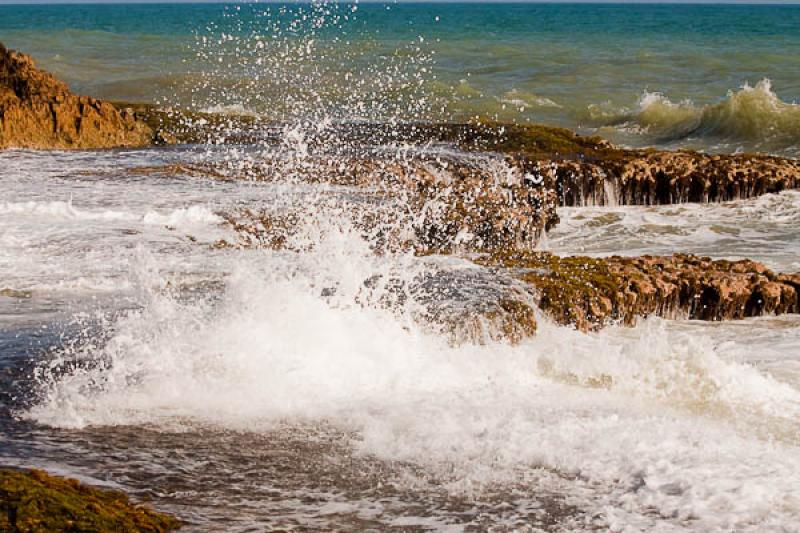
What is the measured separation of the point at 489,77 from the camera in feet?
143

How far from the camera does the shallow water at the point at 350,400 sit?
5957 millimetres

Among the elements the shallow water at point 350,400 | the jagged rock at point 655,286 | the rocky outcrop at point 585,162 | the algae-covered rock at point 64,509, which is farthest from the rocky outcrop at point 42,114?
the algae-covered rock at point 64,509

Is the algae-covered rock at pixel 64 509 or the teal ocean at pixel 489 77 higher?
the teal ocean at pixel 489 77

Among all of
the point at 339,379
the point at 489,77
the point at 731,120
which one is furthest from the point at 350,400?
the point at 489,77

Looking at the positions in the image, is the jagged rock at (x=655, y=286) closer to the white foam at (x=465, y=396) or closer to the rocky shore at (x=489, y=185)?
the rocky shore at (x=489, y=185)

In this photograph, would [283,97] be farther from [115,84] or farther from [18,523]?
[18,523]

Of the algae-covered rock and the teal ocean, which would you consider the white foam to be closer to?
the algae-covered rock

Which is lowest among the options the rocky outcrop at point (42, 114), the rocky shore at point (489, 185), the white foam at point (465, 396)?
the white foam at point (465, 396)

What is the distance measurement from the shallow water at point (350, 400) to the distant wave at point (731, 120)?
57.0 feet

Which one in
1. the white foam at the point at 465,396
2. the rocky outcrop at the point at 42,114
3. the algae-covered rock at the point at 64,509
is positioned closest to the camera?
the algae-covered rock at the point at 64,509

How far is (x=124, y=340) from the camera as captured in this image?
8430 mm

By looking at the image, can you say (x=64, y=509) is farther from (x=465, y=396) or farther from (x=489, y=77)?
(x=489, y=77)

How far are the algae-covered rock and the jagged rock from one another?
5435 mm

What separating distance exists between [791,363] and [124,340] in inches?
227
